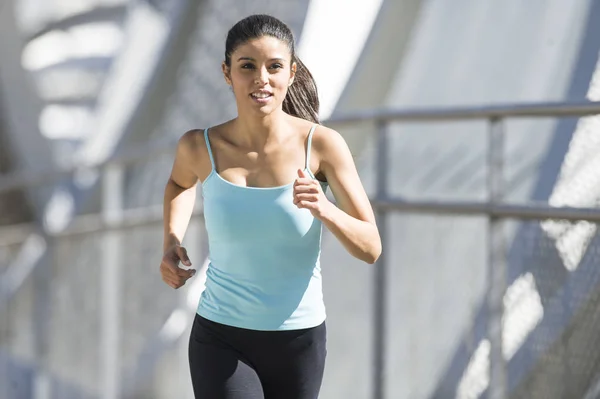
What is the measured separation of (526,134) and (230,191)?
2.97 meters

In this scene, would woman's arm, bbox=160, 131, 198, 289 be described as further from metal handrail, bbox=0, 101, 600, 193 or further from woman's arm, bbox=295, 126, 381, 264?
metal handrail, bbox=0, 101, 600, 193

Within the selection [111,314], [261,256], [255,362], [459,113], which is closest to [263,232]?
[261,256]

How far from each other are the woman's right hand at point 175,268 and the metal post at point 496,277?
135 cm

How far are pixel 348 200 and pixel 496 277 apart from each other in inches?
52.4

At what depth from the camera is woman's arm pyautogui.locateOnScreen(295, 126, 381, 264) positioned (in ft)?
Result: 7.57

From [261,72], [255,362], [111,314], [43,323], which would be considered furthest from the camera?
[43,323]

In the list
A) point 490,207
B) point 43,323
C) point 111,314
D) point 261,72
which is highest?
point 261,72

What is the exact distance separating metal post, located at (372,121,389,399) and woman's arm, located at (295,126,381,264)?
174 cm

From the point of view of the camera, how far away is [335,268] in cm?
508

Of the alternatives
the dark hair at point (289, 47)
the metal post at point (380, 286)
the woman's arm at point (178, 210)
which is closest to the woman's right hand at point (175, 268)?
the woman's arm at point (178, 210)

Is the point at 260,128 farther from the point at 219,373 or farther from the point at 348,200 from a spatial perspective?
the point at 219,373

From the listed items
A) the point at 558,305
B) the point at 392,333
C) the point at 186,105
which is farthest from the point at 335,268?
the point at 186,105

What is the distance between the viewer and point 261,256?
239cm

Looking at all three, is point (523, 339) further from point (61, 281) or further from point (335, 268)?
point (61, 281)
